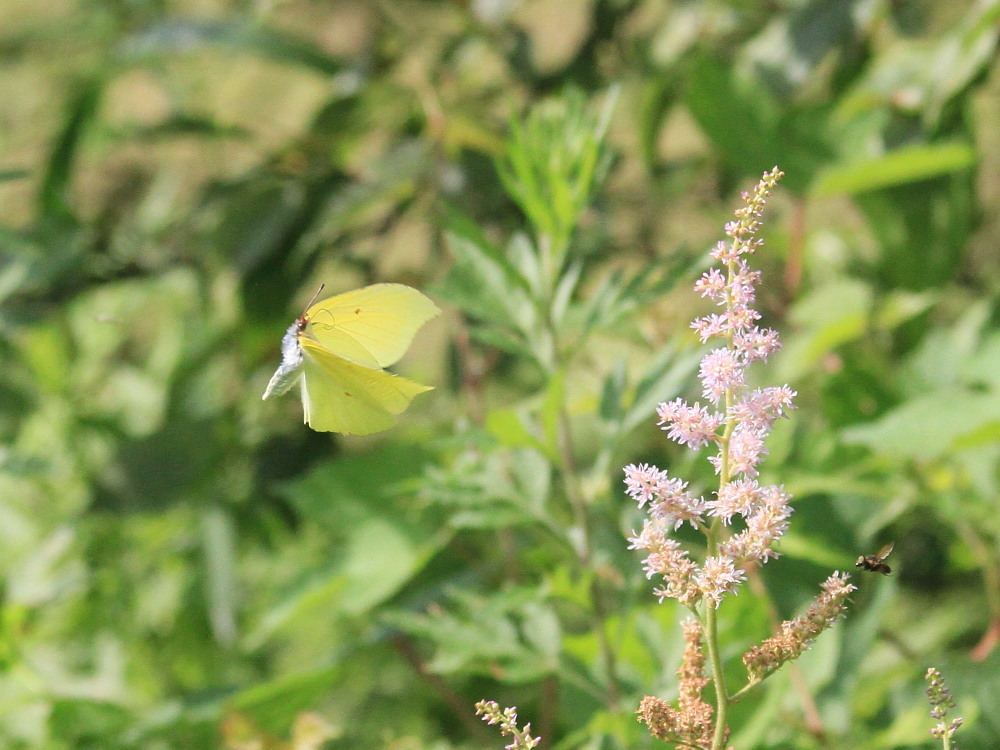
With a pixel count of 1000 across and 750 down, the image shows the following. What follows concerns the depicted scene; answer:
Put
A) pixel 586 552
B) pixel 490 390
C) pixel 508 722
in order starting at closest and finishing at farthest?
pixel 508 722, pixel 586 552, pixel 490 390

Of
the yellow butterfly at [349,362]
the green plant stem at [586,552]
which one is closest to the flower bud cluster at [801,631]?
the yellow butterfly at [349,362]

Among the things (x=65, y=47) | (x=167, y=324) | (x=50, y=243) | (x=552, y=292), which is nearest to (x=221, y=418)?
(x=50, y=243)

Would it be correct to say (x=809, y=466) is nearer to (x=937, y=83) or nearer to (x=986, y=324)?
(x=986, y=324)

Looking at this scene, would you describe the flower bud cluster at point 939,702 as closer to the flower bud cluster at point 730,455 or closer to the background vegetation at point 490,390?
the flower bud cluster at point 730,455

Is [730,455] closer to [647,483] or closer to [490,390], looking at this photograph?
[647,483]

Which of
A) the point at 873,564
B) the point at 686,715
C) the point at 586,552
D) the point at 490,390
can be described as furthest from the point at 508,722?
the point at 490,390

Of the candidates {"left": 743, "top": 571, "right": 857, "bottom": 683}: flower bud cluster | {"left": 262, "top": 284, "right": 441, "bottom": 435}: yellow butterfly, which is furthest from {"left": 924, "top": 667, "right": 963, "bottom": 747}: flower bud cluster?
{"left": 262, "top": 284, "right": 441, "bottom": 435}: yellow butterfly

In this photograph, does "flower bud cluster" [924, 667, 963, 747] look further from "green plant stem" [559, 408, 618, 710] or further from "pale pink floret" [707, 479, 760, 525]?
"green plant stem" [559, 408, 618, 710]
